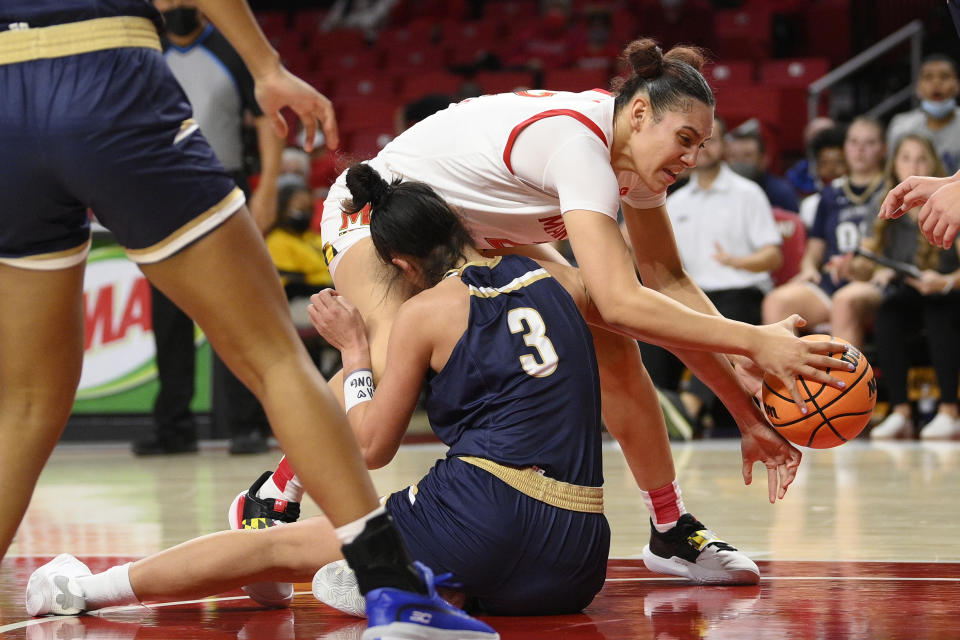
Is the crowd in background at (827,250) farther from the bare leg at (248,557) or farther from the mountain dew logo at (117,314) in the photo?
the bare leg at (248,557)

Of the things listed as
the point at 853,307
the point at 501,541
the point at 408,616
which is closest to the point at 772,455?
the point at 501,541

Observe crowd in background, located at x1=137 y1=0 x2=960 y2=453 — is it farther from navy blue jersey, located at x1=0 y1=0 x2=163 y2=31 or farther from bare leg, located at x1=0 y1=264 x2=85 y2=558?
navy blue jersey, located at x1=0 y1=0 x2=163 y2=31

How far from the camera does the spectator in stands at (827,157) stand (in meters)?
9.14

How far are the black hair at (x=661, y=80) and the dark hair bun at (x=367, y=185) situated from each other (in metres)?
0.64

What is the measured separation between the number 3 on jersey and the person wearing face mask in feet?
11.3

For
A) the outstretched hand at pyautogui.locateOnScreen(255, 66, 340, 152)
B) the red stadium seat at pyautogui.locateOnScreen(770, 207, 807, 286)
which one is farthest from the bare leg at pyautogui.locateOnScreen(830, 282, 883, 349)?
the outstretched hand at pyautogui.locateOnScreen(255, 66, 340, 152)

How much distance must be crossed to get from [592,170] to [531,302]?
34 cm

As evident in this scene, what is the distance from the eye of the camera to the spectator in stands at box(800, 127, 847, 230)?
9.14m

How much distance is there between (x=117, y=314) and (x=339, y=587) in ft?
17.7

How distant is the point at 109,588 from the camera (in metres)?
2.94

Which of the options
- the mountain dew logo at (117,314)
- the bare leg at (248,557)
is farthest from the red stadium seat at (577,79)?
the bare leg at (248,557)

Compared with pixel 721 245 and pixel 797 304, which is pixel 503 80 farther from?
pixel 797 304

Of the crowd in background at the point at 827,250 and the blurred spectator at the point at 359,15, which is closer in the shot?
the crowd in background at the point at 827,250

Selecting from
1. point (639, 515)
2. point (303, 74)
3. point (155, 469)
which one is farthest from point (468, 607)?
point (303, 74)
